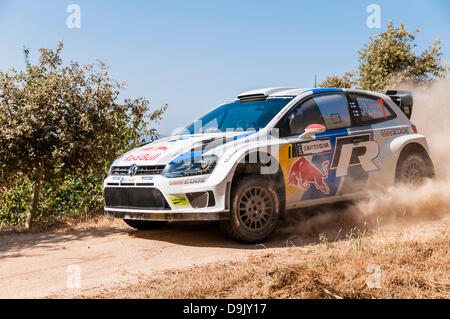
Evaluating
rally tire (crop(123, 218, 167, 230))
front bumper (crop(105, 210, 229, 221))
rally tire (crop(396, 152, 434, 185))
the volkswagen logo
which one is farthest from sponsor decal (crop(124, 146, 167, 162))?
rally tire (crop(396, 152, 434, 185))

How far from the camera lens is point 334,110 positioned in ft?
22.5

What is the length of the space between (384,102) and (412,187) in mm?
1442

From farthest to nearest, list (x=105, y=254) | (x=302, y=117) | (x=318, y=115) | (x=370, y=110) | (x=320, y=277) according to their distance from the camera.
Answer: (x=370, y=110)
(x=318, y=115)
(x=302, y=117)
(x=105, y=254)
(x=320, y=277)

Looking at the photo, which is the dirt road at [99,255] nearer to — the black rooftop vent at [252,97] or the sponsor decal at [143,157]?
the sponsor decal at [143,157]

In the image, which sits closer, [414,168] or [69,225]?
[414,168]

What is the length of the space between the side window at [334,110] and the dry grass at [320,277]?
88.8 inches

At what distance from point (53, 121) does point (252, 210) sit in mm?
3977

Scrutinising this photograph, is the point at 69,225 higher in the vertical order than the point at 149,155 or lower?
lower

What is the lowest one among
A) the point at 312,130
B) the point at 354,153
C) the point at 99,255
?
the point at 99,255

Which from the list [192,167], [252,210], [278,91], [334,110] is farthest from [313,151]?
[192,167]

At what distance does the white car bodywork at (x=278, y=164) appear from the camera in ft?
18.0

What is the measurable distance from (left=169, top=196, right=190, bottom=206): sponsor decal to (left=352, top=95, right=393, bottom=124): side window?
3.09 m

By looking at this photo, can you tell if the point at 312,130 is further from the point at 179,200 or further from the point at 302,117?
the point at 179,200
